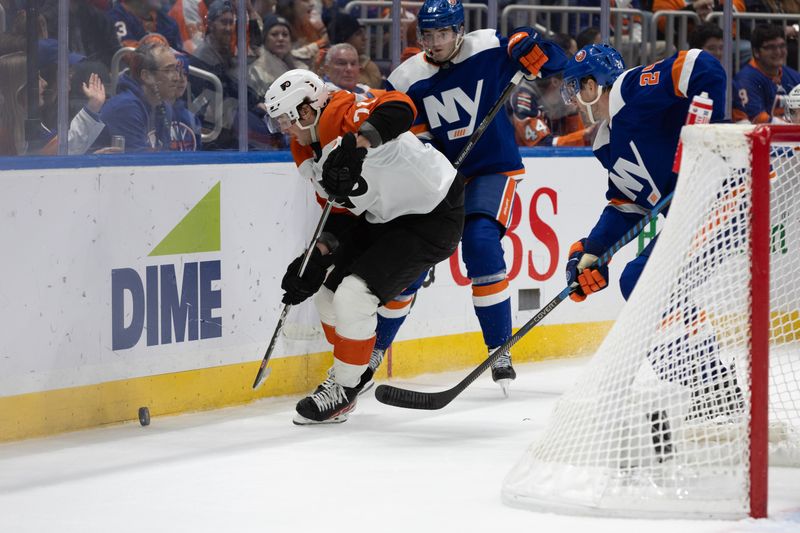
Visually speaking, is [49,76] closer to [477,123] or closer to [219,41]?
[219,41]

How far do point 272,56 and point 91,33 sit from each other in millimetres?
809

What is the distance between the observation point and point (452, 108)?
4.62m

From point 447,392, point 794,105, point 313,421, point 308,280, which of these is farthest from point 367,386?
point 794,105

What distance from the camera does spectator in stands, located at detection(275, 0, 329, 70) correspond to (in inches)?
188

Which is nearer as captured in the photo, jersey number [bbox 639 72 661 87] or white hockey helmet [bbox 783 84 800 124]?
jersey number [bbox 639 72 661 87]

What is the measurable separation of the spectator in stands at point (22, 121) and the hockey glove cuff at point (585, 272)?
1.46 m

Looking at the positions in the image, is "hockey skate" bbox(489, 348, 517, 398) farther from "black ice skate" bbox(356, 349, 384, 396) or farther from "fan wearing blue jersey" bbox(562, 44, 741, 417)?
"fan wearing blue jersey" bbox(562, 44, 741, 417)

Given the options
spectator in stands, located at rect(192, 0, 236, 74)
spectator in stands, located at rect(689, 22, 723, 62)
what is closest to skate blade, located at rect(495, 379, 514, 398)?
spectator in stands, located at rect(192, 0, 236, 74)

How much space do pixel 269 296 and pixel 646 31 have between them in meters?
2.55

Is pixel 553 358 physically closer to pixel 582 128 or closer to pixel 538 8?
pixel 582 128

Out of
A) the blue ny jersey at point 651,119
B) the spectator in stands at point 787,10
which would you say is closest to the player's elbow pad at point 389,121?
the blue ny jersey at point 651,119

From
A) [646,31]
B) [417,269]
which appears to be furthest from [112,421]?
[646,31]

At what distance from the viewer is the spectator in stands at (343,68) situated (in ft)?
16.2

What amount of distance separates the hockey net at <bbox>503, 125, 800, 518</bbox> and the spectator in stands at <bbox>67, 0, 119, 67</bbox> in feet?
6.18
